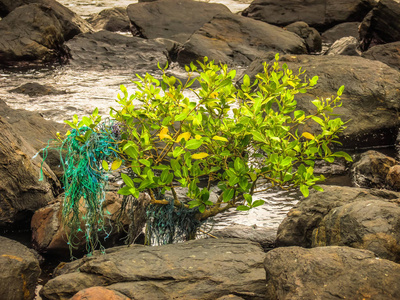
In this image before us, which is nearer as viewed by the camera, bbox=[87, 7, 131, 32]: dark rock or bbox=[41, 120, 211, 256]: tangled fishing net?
bbox=[41, 120, 211, 256]: tangled fishing net

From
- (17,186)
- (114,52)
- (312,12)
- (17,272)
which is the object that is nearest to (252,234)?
(17,272)

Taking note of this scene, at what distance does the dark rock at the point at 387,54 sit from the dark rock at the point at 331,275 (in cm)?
859

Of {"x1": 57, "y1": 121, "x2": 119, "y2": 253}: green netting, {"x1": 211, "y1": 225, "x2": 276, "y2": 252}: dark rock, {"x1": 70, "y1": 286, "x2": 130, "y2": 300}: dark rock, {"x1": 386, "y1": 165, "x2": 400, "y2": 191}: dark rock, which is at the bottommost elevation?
{"x1": 211, "y1": 225, "x2": 276, "y2": 252}: dark rock

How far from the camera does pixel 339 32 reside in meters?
15.5

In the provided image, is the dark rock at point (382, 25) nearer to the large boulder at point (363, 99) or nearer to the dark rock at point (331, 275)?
the large boulder at point (363, 99)

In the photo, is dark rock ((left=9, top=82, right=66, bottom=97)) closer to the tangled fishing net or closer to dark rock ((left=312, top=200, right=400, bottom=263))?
the tangled fishing net

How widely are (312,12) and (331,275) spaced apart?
15224 mm

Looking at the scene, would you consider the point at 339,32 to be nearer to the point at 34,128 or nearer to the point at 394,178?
the point at 394,178

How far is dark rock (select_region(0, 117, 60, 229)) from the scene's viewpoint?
172 inches

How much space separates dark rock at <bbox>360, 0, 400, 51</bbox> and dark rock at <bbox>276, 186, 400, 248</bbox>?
385 inches

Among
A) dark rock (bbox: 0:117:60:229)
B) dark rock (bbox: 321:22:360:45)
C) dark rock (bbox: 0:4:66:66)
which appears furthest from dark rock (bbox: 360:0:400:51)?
dark rock (bbox: 0:117:60:229)

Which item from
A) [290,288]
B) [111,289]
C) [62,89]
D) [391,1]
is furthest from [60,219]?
[391,1]

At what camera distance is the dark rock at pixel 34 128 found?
5666 mm

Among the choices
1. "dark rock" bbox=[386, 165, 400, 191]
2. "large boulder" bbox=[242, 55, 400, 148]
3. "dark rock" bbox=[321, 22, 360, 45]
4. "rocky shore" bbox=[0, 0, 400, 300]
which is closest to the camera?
"rocky shore" bbox=[0, 0, 400, 300]
